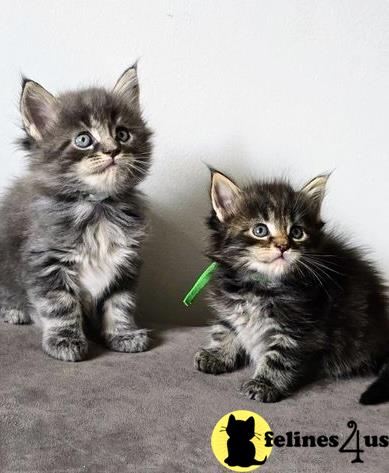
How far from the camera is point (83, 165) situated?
1512 millimetres

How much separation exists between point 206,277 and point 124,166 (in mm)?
388

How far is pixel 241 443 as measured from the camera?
1.15 metres

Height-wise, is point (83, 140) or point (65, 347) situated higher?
point (83, 140)

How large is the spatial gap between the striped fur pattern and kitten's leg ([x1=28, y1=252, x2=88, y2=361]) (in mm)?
357

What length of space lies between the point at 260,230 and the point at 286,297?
18 centimetres

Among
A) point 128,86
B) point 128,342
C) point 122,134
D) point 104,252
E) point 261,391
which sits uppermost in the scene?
point 128,86

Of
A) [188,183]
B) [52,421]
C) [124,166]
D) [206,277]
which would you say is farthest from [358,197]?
[52,421]

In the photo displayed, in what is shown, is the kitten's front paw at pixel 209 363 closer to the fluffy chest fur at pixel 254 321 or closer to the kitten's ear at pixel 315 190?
the fluffy chest fur at pixel 254 321

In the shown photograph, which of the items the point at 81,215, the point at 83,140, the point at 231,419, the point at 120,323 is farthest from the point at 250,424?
the point at 83,140

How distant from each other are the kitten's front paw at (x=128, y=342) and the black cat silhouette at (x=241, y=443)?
474mm

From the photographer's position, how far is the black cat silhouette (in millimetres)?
1103

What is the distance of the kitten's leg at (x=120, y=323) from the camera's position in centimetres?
168

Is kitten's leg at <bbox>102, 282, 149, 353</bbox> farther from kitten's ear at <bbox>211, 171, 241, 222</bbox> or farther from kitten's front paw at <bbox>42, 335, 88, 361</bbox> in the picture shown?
kitten's ear at <bbox>211, 171, 241, 222</bbox>

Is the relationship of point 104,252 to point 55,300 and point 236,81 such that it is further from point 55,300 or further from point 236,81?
point 236,81
